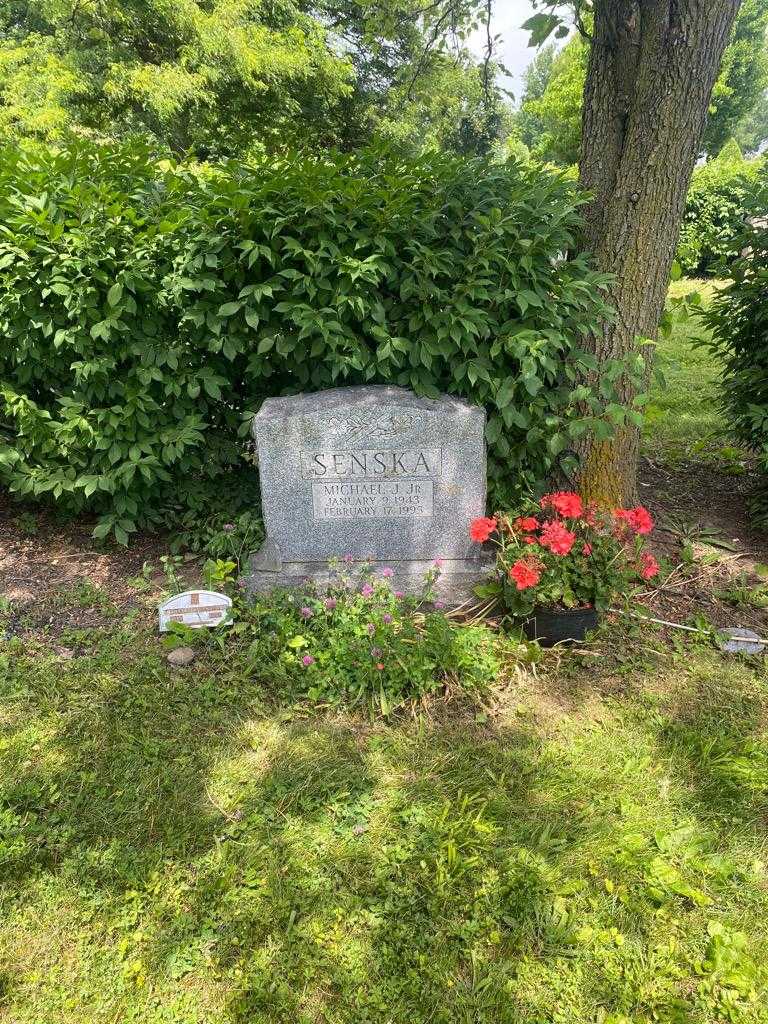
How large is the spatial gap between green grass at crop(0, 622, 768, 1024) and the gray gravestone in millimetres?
714

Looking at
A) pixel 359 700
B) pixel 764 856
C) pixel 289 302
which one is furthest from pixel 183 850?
pixel 289 302

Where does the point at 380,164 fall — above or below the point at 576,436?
above

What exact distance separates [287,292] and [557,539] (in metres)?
1.79

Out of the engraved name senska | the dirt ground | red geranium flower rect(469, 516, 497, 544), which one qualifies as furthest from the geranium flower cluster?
the dirt ground

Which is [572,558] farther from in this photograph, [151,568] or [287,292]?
[151,568]

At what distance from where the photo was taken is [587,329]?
123 inches

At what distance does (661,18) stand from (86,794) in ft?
13.5

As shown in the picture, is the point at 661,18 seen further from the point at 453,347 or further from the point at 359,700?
the point at 359,700

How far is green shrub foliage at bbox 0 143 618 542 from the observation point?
2977 mm

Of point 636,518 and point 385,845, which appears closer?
point 385,845

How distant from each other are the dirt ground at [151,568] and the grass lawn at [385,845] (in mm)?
334

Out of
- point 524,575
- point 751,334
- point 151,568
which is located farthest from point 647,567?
point 151,568

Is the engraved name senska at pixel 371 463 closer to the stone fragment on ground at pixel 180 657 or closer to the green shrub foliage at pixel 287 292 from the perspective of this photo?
the green shrub foliage at pixel 287 292

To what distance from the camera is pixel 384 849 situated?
2113 millimetres
